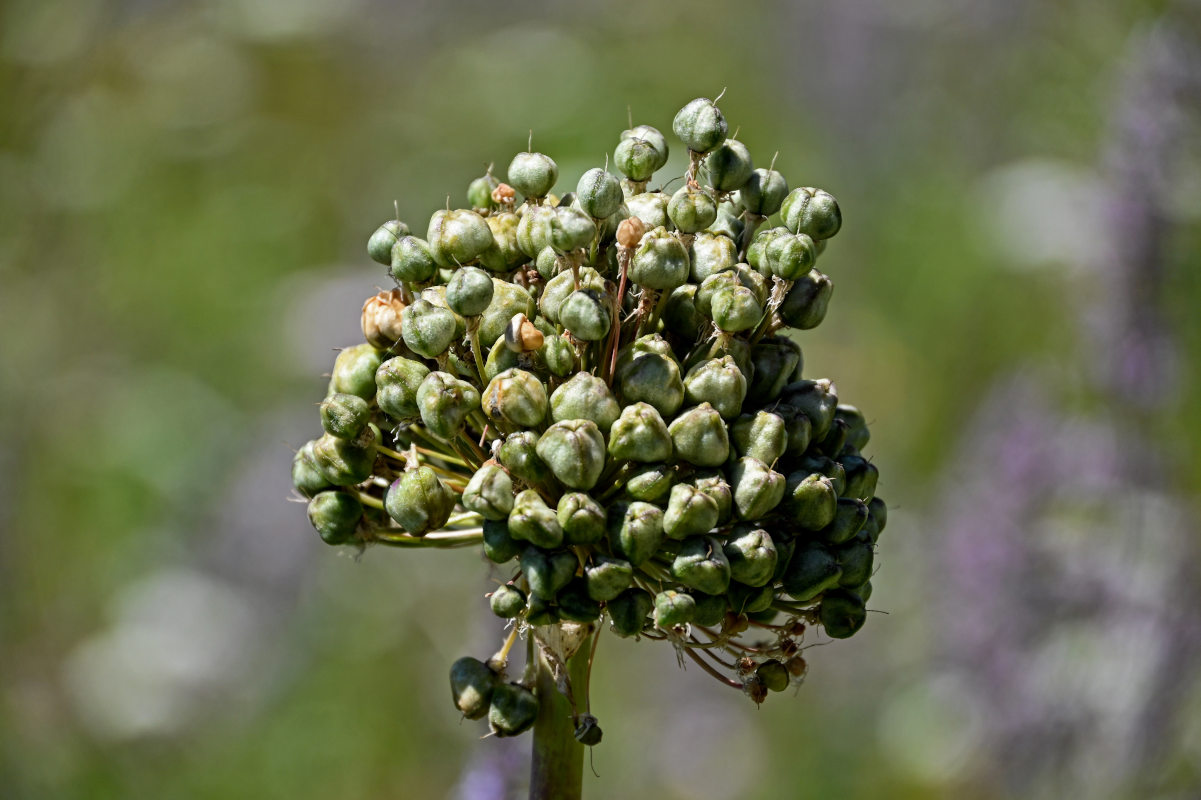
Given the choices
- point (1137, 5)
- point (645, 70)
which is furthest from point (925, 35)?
point (1137, 5)

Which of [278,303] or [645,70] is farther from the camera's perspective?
[645,70]

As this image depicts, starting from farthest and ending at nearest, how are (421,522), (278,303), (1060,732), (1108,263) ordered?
1. (278,303)
2. (1108,263)
3. (1060,732)
4. (421,522)

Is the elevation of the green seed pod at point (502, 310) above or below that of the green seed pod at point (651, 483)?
above

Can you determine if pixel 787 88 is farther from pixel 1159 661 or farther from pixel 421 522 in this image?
pixel 421 522

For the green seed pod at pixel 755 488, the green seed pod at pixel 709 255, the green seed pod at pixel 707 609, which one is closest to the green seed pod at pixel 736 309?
the green seed pod at pixel 709 255

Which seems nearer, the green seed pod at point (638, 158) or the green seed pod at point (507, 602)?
the green seed pod at point (507, 602)

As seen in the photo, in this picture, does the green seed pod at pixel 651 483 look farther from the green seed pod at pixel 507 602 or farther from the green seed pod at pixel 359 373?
the green seed pod at pixel 359 373

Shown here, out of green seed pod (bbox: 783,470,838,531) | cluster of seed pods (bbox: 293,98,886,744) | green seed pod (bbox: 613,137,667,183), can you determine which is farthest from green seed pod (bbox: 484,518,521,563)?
green seed pod (bbox: 613,137,667,183)
